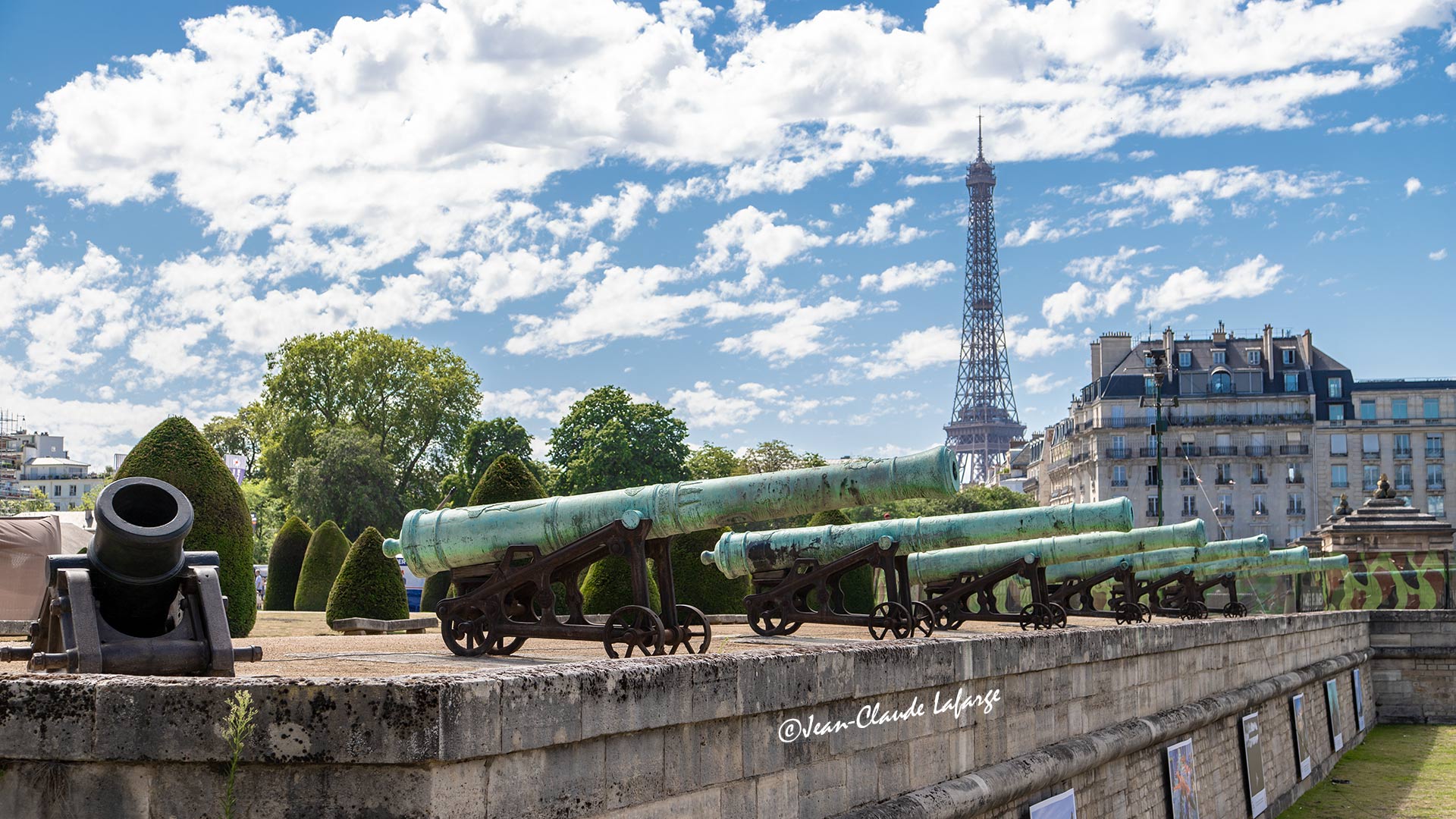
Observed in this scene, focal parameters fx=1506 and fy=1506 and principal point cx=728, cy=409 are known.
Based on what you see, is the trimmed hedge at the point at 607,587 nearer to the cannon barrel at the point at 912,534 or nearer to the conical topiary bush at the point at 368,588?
the conical topiary bush at the point at 368,588

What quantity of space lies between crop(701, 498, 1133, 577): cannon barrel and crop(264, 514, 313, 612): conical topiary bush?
21.7m

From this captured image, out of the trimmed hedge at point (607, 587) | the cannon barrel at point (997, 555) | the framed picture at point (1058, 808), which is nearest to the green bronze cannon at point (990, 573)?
the cannon barrel at point (997, 555)

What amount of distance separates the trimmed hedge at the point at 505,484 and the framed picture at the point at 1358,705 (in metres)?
17.2

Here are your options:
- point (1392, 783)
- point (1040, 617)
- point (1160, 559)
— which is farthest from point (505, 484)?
point (1392, 783)

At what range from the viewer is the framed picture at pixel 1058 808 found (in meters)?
10.0

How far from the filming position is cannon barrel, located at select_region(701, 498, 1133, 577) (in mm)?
14789

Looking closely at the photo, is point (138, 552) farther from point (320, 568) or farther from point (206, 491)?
point (320, 568)

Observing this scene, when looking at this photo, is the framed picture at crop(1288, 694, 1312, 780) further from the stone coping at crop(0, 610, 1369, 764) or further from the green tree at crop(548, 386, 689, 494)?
the green tree at crop(548, 386, 689, 494)

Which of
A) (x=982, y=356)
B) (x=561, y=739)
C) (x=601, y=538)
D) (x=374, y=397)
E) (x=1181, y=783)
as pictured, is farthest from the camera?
(x=982, y=356)

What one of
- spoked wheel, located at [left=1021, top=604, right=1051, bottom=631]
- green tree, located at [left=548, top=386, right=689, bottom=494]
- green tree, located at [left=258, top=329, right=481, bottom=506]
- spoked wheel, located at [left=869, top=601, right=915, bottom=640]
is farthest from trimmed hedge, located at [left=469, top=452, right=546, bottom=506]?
green tree, located at [left=258, top=329, right=481, bottom=506]

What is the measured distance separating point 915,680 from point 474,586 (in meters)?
3.16

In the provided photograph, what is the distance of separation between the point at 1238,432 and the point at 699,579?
6822 cm

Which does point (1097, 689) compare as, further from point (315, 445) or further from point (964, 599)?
point (315, 445)

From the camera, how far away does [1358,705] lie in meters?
30.2
